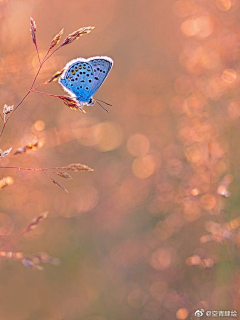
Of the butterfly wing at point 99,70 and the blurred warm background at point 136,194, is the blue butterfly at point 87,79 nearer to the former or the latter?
the butterfly wing at point 99,70

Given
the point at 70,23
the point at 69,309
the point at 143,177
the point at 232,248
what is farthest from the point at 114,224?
the point at 70,23

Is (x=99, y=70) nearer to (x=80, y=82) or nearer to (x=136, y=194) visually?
(x=80, y=82)

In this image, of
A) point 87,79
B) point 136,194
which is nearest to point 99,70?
point 87,79

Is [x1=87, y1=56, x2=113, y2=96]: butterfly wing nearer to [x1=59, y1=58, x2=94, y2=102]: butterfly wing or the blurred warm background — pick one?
[x1=59, y1=58, x2=94, y2=102]: butterfly wing

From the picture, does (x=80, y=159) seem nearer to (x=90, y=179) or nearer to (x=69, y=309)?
(x=90, y=179)

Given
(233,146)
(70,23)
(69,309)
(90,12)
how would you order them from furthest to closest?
1. (90,12)
2. (70,23)
3. (69,309)
4. (233,146)

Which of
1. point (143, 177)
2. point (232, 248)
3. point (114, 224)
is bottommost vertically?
point (114, 224)
